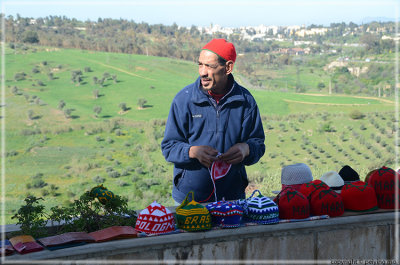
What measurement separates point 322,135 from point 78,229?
5118 centimetres

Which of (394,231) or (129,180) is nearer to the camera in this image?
(394,231)

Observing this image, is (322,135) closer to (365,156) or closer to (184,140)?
(365,156)

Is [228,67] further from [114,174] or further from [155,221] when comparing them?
[114,174]

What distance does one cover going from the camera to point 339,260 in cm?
357

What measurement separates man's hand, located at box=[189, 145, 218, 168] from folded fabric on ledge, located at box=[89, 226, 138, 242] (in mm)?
676

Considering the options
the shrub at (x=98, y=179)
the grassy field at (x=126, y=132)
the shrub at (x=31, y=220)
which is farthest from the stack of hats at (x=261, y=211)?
the shrub at (x=98, y=179)

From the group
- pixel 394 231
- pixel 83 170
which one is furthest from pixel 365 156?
pixel 394 231

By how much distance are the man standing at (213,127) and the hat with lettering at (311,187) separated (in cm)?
37

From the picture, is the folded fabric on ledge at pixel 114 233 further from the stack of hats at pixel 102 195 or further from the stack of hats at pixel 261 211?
the stack of hats at pixel 261 211

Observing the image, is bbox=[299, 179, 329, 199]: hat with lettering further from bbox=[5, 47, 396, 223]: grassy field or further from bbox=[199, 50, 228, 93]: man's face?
bbox=[5, 47, 396, 223]: grassy field

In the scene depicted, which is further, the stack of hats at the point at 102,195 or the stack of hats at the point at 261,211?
the stack of hats at the point at 102,195

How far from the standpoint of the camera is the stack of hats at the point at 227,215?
133 inches

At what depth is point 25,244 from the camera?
306cm

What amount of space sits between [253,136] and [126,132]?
4986cm
